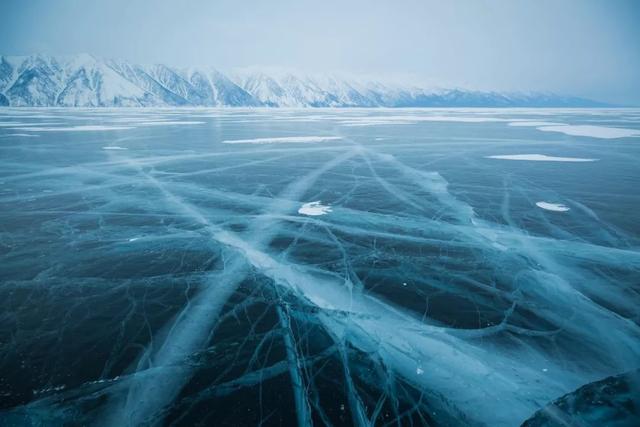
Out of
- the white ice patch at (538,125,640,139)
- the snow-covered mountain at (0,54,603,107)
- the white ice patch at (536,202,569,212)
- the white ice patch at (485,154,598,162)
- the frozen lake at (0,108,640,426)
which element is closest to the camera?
the frozen lake at (0,108,640,426)

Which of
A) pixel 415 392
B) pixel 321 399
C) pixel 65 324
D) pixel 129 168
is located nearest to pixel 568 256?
pixel 415 392

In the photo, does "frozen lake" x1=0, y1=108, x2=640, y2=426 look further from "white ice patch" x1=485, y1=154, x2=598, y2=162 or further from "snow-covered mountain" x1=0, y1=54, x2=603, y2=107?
"snow-covered mountain" x1=0, y1=54, x2=603, y2=107

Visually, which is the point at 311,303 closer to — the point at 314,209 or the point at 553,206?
the point at 314,209

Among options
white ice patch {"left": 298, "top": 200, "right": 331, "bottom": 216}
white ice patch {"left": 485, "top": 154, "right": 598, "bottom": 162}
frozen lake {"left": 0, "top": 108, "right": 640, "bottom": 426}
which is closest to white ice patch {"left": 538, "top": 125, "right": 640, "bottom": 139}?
white ice patch {"left": 485, "top": 154, "right": 598, "bottom": 162}

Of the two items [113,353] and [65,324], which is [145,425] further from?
[65,324]

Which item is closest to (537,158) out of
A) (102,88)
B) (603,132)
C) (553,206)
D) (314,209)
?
(553,206)

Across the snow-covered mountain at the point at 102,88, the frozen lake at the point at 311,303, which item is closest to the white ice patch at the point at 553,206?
the frozen lake at the point at 311,303

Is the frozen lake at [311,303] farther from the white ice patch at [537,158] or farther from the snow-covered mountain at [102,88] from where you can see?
the snow-covered mountain at [102,88]
